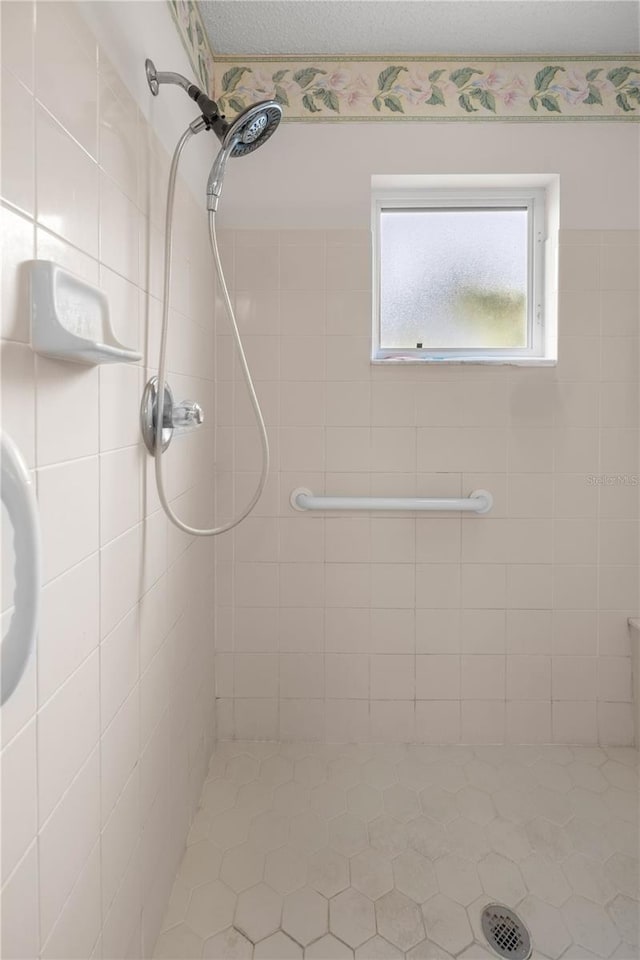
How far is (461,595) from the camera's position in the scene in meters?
1.89

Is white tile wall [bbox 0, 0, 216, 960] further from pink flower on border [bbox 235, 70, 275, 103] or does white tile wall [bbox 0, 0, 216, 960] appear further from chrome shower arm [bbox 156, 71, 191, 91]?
pink flower on border [bbox 235, 70, 275, 103]

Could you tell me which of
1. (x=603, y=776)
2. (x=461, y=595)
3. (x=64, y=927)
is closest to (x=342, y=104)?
(x=461, y=595)

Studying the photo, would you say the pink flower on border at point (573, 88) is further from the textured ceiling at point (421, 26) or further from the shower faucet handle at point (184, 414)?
the shower faucet handle at point (184, 414)

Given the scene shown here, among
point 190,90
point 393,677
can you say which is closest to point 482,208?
point 190,90

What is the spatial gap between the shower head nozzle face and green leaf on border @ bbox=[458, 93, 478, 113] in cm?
80

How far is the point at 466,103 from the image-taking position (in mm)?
1795

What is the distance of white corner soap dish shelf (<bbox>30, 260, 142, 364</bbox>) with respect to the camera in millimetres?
685

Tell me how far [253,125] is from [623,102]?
126 centimetres

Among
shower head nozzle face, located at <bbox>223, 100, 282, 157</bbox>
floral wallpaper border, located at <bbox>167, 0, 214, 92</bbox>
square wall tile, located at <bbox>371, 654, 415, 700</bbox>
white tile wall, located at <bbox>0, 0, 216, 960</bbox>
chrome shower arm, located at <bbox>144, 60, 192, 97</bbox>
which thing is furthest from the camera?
square wall tile, located at <bbox>371, 654, 415, 700</bbox>

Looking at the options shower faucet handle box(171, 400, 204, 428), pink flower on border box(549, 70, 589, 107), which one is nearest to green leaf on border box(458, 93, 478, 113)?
pink flower on border box(549, 70, 589, 107)

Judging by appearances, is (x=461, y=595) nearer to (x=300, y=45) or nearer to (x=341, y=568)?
(x=341, y=568)

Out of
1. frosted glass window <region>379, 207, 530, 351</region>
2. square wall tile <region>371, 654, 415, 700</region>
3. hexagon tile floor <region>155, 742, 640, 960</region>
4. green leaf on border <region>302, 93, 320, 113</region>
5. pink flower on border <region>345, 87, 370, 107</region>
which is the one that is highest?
pink flower on border <region>345, 87, 370, 107</region>

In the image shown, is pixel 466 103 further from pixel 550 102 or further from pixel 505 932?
pixel 505 932

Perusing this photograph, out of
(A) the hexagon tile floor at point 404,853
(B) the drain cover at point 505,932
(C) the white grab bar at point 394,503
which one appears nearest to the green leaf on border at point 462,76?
(C) the white grab bar at point 394,503
